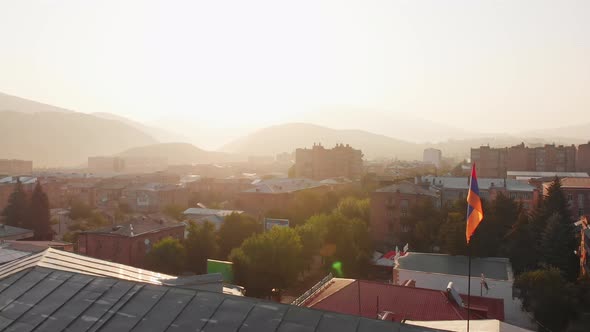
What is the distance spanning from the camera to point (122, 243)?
25.9 m

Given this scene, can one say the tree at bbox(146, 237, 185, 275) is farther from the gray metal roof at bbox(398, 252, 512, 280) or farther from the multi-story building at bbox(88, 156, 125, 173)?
the multi-story building at bbox(88, 156, 125, 173)

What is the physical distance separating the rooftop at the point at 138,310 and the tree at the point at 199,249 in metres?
20.7

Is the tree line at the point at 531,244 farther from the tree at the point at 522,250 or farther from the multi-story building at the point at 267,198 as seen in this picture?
the multi-story building at the point at 267,198

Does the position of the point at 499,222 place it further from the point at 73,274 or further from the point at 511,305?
the point at 73,274

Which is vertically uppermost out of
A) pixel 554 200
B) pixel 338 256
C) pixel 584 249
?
pixel 554 200

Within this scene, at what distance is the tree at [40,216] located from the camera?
37.2m

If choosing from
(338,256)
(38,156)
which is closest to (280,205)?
(338,256)

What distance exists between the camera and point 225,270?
22.8 m

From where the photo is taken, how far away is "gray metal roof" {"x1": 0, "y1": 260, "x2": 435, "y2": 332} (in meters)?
4.59

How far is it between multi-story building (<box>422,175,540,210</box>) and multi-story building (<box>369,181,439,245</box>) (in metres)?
6.61

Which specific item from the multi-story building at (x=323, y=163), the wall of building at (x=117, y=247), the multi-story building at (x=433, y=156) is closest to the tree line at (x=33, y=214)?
the wall of building at (x=117, y=247)

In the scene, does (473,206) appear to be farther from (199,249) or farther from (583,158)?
(583,158)

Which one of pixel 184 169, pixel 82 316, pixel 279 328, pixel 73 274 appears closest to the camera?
pixel 279 328

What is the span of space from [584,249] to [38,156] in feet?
603
